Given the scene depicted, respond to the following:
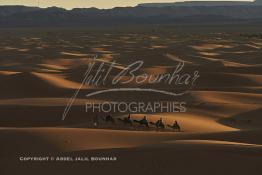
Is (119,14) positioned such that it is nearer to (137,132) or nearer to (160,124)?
(160,124)

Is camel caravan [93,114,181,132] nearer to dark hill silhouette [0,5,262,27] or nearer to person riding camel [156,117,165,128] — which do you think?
person riding camel [156,117,165,128]

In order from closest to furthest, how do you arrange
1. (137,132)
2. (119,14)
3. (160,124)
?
(137,132)
(160,124)
(119,14)

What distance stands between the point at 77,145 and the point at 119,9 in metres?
155

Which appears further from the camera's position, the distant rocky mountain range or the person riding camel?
Result: the distant rocky mountain range

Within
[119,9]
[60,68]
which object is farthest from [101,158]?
[119,9]

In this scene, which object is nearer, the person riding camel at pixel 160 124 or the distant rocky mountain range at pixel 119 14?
the person riding camel at pixel 160 124

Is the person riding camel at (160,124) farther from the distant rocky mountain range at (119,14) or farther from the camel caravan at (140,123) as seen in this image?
the distant rocky mountain range at (119,14)

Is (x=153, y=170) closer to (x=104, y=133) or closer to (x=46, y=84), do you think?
(x=104, y=133)

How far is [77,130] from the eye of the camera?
21.5ft

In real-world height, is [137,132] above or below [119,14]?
above

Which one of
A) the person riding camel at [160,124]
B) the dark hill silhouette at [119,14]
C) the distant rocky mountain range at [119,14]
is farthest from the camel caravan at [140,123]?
the distant rocky mountain range at [119,14]

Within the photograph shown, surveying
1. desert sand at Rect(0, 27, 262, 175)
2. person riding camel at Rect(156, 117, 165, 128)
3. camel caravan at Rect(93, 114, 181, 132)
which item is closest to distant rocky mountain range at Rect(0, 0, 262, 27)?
desert sand at Rect(0, 27, 262, 175)

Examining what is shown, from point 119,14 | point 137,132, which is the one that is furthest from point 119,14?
point 137,132

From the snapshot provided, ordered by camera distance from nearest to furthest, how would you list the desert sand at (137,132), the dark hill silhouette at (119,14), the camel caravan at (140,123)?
the desert sand at (137,132) → the camel caravan at (140,123) → the dark hill silhouette at (119,14)
